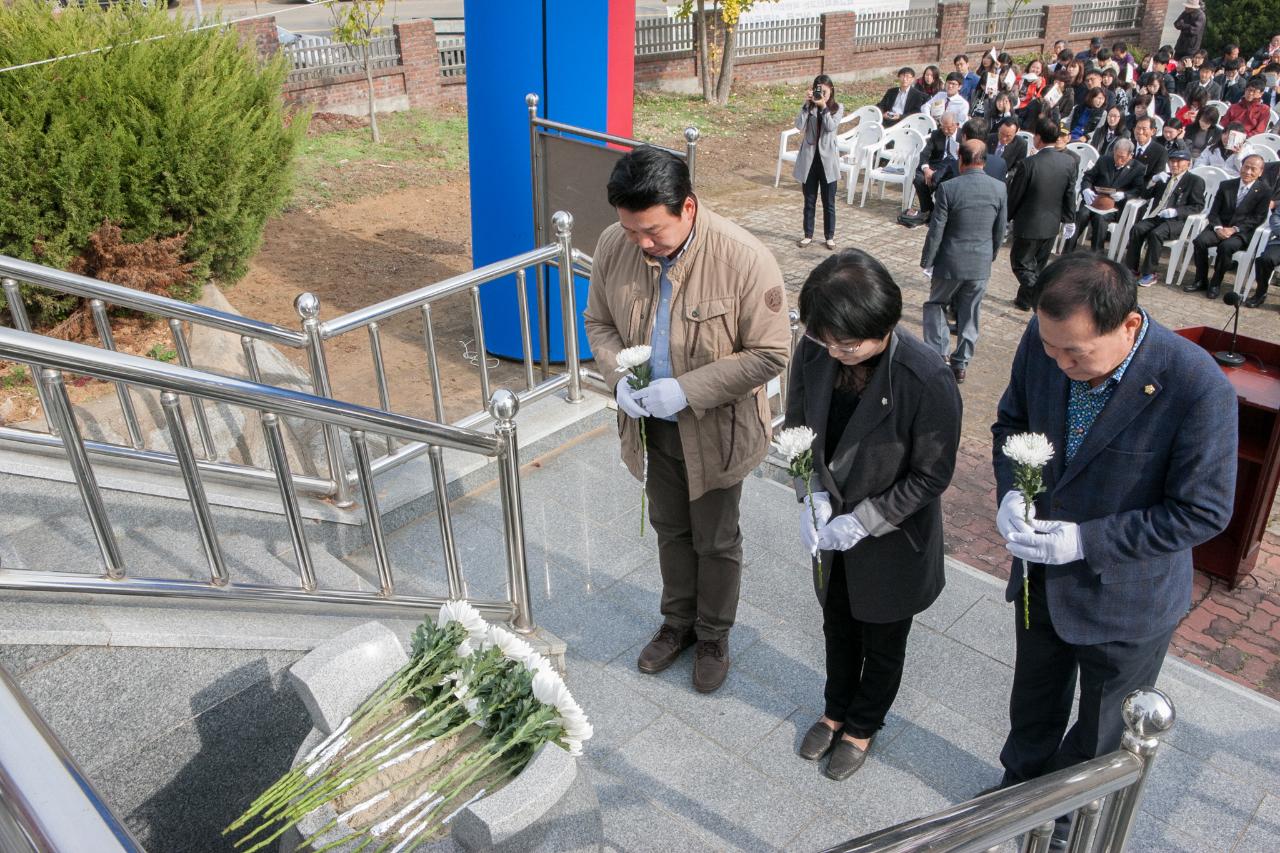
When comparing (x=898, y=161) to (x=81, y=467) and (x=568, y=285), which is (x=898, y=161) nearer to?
(x=568, y=285)

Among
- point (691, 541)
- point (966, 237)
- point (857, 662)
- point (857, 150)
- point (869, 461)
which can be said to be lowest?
point (857, 662)

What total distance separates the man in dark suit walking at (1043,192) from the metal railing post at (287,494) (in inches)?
289

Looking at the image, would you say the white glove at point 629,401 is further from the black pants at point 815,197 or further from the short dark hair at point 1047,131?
the black pants at point 815,197

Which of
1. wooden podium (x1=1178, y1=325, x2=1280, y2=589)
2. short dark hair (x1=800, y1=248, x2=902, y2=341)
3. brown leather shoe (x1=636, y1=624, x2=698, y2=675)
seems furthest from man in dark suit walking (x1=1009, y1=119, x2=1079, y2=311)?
short dark hair (x1=800, y1=248, x2=902, y2=341)

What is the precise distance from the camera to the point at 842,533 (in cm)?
293

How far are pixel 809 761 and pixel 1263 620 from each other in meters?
3.14

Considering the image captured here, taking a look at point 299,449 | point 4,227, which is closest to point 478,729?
point 299,449

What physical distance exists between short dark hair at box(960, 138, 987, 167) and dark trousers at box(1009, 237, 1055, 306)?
201cm

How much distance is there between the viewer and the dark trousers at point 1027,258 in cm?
924

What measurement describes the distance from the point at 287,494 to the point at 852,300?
1923 millimetres

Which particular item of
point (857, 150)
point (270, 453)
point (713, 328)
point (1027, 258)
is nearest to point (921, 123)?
point (857, 150)

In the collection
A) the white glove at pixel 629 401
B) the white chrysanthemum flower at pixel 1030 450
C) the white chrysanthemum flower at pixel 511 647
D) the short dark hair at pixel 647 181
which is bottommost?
the white chrysanthemum flower at pixel 511 647

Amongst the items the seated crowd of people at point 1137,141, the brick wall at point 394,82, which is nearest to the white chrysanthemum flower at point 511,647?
the seated crowd of people at point 1137,141

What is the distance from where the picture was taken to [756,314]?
320cm
